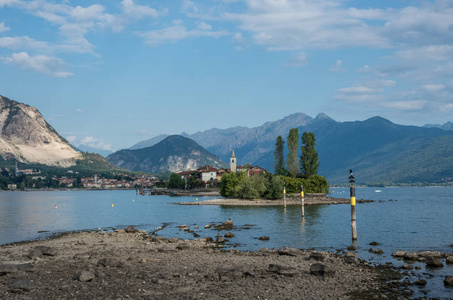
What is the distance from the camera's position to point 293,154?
144 meters

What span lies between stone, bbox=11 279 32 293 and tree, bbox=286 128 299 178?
124 m

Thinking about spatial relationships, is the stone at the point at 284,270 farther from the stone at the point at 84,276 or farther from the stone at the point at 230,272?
the stone at the point at 84,276

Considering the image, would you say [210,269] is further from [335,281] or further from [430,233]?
[430,233]

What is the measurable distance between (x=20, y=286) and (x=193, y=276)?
9.69 meters

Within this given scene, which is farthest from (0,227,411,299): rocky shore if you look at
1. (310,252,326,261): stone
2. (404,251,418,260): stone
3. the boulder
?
the boulder

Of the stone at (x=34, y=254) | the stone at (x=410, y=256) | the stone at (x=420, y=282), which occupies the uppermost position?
the stone at (x=34, y=254)

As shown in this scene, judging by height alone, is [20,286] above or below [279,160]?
below

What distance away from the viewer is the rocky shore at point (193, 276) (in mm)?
22312

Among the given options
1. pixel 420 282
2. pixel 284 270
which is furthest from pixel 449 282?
pixel 284 270

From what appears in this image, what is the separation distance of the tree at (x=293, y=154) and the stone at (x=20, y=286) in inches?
4871

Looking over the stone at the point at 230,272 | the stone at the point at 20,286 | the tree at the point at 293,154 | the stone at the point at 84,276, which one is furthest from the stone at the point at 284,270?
the tree at the point at 293,154

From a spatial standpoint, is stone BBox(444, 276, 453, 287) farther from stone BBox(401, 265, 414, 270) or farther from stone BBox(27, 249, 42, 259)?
stone BBox(27, 249, 42, 259)

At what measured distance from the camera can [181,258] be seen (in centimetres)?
3356

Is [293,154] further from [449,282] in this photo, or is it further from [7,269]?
[7,269]
